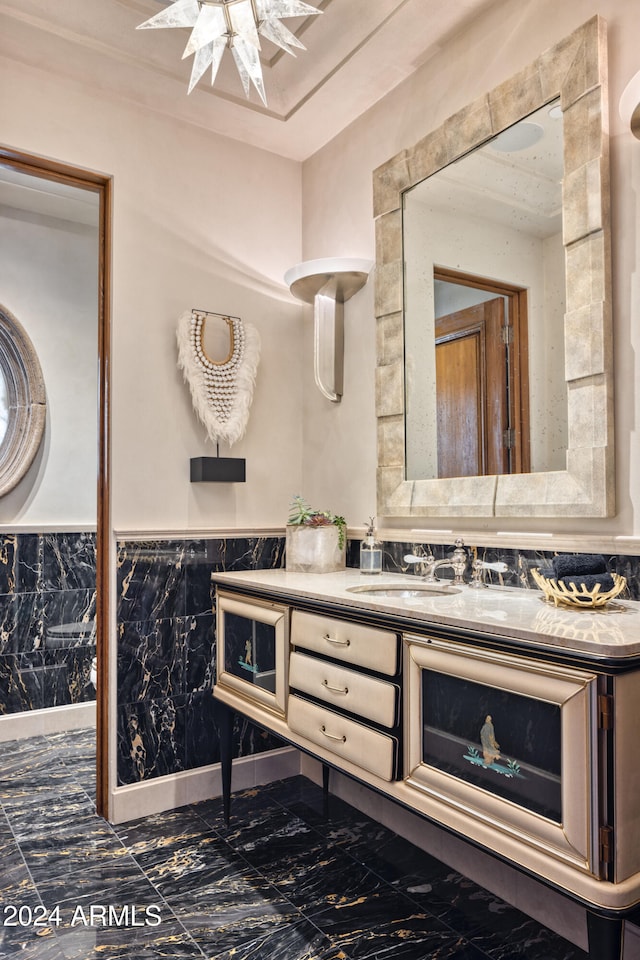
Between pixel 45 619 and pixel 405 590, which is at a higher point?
pixel 405 590

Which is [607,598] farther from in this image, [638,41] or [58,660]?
[58,660]

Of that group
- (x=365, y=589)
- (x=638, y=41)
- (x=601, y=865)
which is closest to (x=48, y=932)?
(x=365, y=589)

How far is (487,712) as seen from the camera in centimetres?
130

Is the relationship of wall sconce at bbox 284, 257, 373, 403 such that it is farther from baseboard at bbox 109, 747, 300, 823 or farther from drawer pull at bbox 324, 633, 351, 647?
baseboard at bbox 109, 747, 300, 823

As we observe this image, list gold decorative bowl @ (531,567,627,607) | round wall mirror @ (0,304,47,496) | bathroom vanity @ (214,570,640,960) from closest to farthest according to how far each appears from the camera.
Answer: bathroom vanity @ (214,570,640,960), gold decorative bowl @ (531,567,627,607), round wall mirror @ (0,304,47,496)

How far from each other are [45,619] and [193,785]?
4.30 ft

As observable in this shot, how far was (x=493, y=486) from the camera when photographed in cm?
192

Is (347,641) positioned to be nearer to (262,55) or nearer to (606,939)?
(606,939)

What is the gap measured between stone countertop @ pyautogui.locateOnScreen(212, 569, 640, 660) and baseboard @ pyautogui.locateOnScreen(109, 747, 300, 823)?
86 cm

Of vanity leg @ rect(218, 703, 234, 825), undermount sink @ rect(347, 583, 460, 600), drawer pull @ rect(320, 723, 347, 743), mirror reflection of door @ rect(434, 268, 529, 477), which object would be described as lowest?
vanity leg @ rect(218, 703, 234, 825)

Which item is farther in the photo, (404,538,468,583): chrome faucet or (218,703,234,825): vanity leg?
(218,703,234,825): vanity leg

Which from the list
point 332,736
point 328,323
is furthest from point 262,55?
point 332,736

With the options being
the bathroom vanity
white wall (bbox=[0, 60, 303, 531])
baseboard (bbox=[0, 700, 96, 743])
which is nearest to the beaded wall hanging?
white wall (bbox=[0, 60, 303, 531])

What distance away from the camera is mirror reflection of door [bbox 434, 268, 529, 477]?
1875mm
